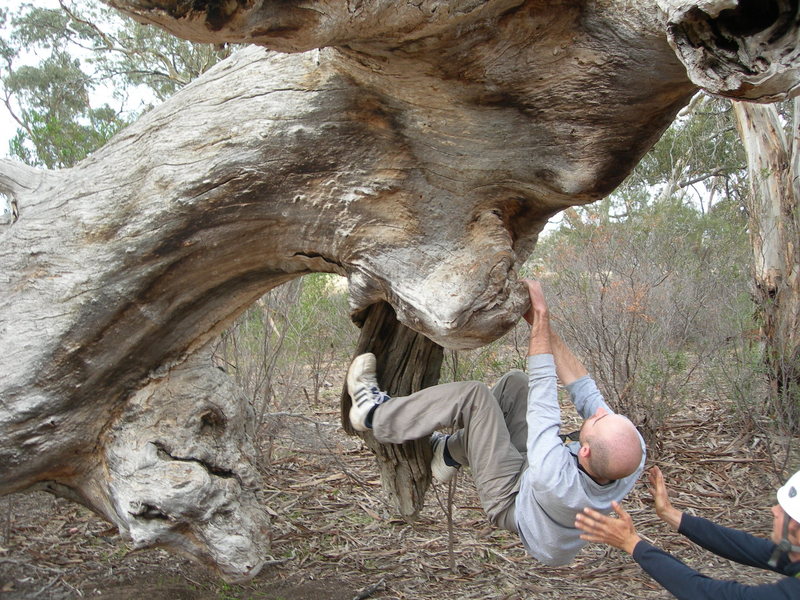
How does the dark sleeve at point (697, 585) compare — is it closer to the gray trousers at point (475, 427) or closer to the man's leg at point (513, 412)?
the gray trousers at point (475, 427)

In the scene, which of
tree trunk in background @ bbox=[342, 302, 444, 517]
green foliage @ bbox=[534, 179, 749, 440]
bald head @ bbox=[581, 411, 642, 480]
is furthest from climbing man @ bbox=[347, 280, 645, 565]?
green foliage @ bbox=[534, 179, 749, 440]

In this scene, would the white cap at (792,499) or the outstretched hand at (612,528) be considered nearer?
the white cap at (792,499)

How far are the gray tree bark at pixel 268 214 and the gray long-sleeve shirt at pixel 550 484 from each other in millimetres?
416

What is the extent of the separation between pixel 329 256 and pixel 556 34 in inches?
51.6

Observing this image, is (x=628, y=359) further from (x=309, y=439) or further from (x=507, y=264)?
(x=507, y=264)

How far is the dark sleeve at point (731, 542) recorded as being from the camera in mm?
2951

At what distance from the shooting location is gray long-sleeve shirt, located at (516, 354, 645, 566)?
295 cm

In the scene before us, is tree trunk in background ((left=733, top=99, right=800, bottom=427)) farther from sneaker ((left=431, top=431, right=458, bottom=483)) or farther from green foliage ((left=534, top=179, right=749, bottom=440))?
sneaker ((left=431, top=431, right=458, bottom=483))

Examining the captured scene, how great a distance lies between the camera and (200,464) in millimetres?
3223

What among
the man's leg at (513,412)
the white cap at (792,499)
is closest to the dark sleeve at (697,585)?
the white cap at (792,499)

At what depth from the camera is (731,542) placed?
3.01m

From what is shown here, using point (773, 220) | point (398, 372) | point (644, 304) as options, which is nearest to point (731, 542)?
point (398, 372)

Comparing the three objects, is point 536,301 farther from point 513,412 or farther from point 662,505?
point 662,505

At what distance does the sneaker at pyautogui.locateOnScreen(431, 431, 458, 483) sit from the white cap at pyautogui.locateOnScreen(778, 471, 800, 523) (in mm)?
1525
